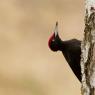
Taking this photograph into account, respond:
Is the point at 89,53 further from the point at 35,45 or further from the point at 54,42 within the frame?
the point at 35,45

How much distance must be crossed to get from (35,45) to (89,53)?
8468 mm

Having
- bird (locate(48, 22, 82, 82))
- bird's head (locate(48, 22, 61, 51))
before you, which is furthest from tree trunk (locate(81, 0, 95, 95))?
bird's head (locate(48, 22, 61, 51))

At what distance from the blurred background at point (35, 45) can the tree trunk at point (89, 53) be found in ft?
17.6

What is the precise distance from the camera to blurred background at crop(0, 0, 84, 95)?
40.2 ft

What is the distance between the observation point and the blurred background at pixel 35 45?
12266 mm

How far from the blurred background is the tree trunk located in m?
5.37

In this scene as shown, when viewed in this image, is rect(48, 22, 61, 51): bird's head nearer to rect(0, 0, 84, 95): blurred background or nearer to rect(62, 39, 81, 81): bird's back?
rect(62, 39, 81, 81): bird's back

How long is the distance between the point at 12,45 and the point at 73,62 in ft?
24.4

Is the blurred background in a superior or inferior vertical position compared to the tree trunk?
inferior

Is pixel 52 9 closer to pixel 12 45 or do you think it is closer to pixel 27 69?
pixel 12 45

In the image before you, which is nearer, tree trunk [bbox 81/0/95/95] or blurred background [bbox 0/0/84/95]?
tree trunk [bbox 81/0/95/95]

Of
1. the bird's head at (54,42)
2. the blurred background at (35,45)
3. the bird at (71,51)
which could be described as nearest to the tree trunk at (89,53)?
the bird at (71,51)

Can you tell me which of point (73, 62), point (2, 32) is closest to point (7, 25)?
point (2, 32)

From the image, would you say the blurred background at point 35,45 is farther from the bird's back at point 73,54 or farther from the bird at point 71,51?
the bird's back at point 73,54
